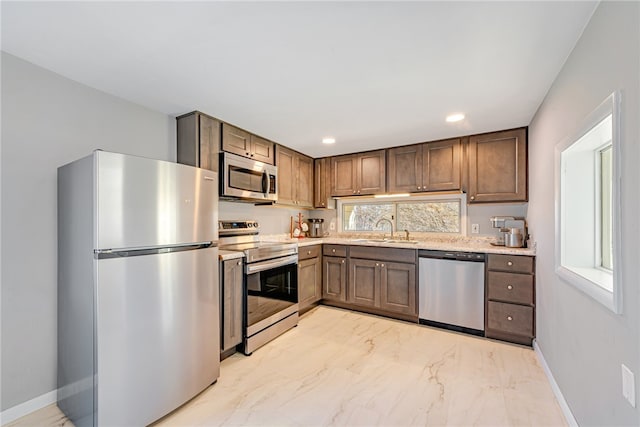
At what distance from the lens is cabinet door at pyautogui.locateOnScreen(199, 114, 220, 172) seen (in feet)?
8.30

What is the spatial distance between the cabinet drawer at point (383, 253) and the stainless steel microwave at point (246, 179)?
1224mm

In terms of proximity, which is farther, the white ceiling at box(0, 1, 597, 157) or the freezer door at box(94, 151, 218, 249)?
the freezer door at box(94, 151, 218, 249)

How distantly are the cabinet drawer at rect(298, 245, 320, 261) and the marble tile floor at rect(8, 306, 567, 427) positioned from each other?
35.6 inches

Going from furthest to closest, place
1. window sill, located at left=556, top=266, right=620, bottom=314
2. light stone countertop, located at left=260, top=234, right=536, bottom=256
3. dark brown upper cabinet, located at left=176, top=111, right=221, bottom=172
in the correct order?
light stone countertop, located at left=260, top=234, right=536, bottom=256 → dark brown upper cabinet, located at left=176, top=111, right=221, bottom=172 → window sill, located at left=556, top=266, right=620, bottom=314

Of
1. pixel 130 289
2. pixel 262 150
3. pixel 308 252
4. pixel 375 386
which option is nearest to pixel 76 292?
pixel 130 289

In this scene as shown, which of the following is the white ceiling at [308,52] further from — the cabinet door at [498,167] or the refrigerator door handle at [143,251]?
the refrigerator door handle at [143,251]

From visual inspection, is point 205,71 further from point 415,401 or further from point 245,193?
point 415,401

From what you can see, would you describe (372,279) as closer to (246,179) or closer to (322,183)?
(322,183)

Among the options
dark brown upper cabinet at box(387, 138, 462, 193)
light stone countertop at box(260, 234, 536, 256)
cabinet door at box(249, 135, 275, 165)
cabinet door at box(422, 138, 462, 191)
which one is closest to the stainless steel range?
light stone countertop at box(260, 234, 536, 256)

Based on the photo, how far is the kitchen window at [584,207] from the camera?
1.56 metres

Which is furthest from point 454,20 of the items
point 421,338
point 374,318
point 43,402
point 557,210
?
point 43,402

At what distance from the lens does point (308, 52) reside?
1.62 m

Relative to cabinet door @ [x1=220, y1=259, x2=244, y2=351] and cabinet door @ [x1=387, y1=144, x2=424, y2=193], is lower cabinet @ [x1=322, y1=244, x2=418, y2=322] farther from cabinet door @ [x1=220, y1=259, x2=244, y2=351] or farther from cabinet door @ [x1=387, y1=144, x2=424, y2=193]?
cabinet door @ [x1=220, y1=259, x2=244, y2=351]

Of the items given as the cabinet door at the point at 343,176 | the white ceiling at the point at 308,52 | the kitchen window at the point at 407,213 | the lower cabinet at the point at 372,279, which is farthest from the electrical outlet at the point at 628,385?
the cabinet door at the point at 343,176
